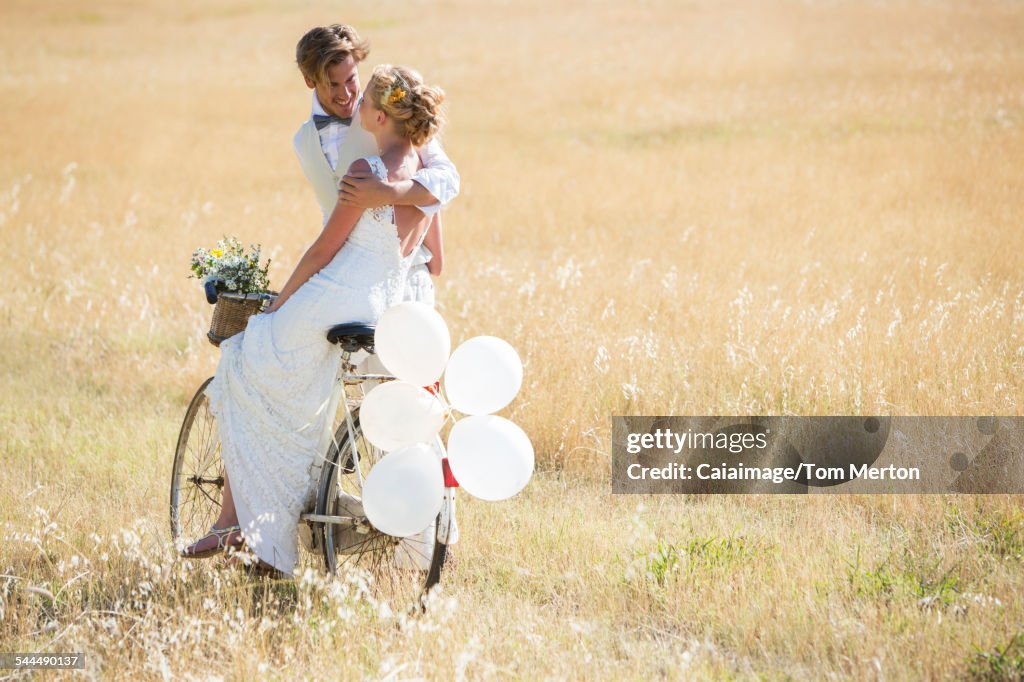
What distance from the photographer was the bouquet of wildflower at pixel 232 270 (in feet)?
15.4

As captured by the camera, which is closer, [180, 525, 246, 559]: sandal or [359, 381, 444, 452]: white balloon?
[359, 381, 444, 452]: white balloon

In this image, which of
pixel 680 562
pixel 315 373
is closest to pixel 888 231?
pixel 680 562

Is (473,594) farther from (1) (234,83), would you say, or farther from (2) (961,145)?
(1) (234,83)

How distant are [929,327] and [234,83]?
77.2ft

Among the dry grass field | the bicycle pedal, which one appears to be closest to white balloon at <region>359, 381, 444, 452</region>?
the bicycle pedal

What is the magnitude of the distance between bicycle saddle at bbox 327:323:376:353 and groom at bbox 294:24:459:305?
43 cm

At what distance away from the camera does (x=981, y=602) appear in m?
3.94

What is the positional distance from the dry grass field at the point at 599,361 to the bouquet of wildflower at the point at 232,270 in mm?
1230

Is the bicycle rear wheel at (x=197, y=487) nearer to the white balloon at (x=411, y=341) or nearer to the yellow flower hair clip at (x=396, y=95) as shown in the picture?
the white balloon at (x=411, y=341)

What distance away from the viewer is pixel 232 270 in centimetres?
470

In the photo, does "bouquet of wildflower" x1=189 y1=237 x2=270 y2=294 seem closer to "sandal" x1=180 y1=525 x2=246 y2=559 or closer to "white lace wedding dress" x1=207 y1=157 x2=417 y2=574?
"white lace wedding dress" x1=207 y1=157 x2=417 y2=574

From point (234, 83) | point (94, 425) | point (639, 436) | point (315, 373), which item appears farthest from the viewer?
point (234, 83)

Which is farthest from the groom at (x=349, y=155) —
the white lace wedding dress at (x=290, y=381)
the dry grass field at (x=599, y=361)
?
the dry grass field at (x=599, y=361)

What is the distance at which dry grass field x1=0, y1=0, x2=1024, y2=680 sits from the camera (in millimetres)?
3939
